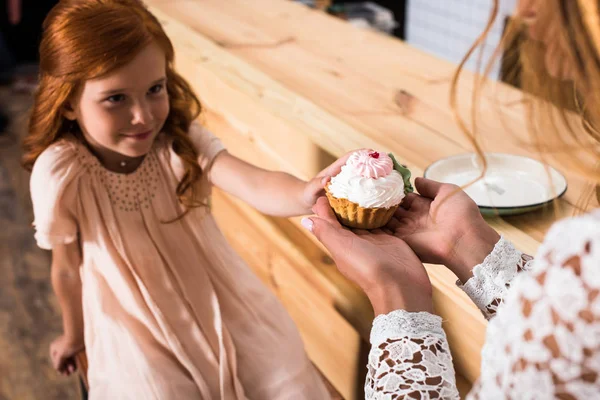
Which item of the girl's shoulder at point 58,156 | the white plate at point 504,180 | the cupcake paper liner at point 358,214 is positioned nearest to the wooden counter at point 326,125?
the white plate at point 504,180

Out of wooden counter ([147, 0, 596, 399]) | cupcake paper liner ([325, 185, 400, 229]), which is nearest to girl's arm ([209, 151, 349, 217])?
cupcake paper liner ([325, 185, 400, 229])

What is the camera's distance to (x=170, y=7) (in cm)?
279

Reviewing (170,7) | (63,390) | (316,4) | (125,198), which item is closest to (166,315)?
(125,198)

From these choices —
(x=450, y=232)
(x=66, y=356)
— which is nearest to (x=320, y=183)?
(x=450, y=232)

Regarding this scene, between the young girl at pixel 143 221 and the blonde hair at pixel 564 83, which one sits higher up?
the blonde hair at pixel 564 83

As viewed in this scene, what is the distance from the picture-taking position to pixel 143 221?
155cm

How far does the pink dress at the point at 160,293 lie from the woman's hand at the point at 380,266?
0.42 meters

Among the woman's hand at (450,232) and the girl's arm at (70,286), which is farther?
the girl's arm at (70,286)

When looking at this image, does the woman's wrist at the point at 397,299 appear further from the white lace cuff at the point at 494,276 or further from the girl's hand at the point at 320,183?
the girl's hand at the point at 320,183

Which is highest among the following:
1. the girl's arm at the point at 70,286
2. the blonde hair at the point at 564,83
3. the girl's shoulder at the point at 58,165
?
the blonde hair at the point at 564,83

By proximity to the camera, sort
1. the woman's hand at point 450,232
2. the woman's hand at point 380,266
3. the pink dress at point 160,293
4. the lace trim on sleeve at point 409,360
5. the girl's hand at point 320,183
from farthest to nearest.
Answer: the pink dress at point 160,293, the girl's hand at point 320,183, the woman's hand at point 450,232, the woman's hand at point 380,266, the lace trim on sleeve at point 409,360

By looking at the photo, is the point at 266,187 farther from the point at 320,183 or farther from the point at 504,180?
the point at 504,180

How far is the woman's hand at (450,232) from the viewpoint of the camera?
1.15 m

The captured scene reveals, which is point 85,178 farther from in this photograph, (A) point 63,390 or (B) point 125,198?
(A) point 63,390
